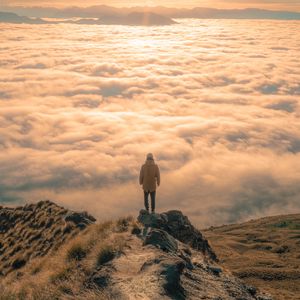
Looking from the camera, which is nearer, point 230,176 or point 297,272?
point 297,272

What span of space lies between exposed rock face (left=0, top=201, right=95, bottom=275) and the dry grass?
225cm

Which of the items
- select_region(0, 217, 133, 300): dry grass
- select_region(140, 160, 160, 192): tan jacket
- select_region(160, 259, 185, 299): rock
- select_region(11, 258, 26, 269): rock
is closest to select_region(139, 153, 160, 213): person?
select_region(140, 160, 160, 192): tan jacket

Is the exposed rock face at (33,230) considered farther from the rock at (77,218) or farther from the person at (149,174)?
the person at (149,174)

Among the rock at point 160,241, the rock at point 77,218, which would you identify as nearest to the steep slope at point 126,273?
the rock at point 160,241

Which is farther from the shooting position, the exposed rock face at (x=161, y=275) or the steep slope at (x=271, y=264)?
the steep slope at (x=271, y=264)

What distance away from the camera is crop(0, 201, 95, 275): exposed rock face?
16500 mm

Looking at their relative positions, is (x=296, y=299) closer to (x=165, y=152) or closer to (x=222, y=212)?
(x=222, y=212)

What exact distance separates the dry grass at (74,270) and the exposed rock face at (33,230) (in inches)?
88.4

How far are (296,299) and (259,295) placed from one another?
9.40ft

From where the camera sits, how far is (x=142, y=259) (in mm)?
10906

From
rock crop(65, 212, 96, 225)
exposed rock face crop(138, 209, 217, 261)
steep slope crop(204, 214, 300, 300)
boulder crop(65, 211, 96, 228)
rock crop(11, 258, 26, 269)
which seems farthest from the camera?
rock crop(65, 212, 96, 225)

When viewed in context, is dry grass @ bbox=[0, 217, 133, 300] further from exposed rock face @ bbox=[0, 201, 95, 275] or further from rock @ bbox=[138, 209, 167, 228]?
exposed rock face @ bbox=[0, 201, 95, 275]

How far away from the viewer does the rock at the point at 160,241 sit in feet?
39.5

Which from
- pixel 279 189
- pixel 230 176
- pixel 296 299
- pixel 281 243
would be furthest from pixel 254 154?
pixel 296 299
